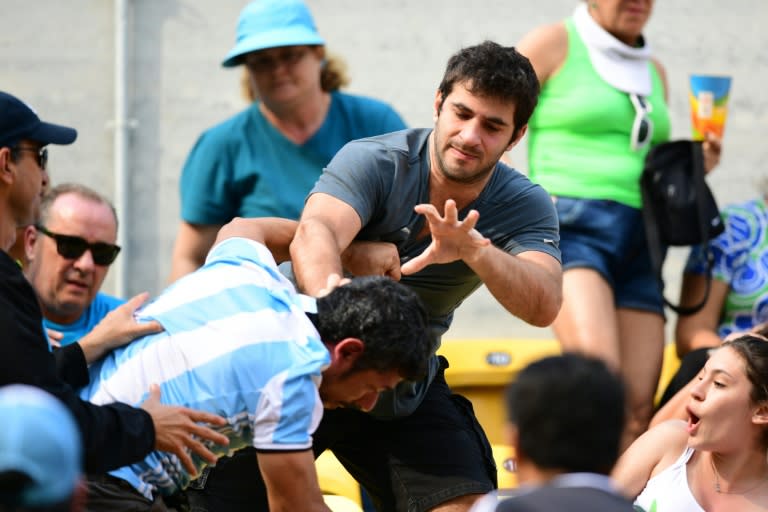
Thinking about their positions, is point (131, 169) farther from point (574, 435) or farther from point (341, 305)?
point (574, 435)

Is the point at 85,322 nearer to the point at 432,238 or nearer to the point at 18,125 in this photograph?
the point at 432,238

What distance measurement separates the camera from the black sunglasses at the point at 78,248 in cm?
488

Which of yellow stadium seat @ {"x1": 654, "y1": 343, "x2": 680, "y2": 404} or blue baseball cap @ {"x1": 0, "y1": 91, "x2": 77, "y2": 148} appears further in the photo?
yellow stadium seat @ {"x1": 654, "y1": 343, "x2": 680, "y2": 404}

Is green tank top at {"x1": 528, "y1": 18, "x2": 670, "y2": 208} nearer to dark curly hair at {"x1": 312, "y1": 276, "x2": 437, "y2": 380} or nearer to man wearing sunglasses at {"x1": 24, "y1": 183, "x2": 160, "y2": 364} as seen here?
man wearing sunglasses at {"x1": 24, "y1": 183, "x2": 160, "y2": 364}

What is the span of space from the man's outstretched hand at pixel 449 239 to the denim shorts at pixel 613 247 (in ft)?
4.69

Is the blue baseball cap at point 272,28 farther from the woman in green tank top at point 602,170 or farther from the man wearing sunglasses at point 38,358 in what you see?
the man wearing sunglasses at point 38,358

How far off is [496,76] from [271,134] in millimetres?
1596

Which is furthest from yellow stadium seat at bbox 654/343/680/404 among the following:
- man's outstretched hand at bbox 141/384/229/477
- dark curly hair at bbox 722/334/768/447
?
man's outstretched hand at bbox 141/384/229/477

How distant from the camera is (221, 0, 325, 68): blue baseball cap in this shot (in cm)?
523

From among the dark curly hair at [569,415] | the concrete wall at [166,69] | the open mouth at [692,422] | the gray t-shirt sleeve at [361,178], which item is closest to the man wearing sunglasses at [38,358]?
the gray t-shirt sleeve at [361,178]

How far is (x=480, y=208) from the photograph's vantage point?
13.3ft

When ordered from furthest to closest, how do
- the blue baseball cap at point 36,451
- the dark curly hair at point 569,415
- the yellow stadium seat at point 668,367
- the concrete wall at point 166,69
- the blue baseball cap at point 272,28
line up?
the concrete wall at point 166,69, the yellow stadium seat at point 668,367, the blue baseball cap at point 272,28, the dark curly hair at point 569,415, the blue baseball cap at point 36,451

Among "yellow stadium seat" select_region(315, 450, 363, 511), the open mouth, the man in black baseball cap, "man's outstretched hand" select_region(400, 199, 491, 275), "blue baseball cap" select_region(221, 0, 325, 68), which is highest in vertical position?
"blue baseball cap" select_region(221, 0, 325, 68)

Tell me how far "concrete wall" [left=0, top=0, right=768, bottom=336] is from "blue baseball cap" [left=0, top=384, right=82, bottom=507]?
14.6ft
